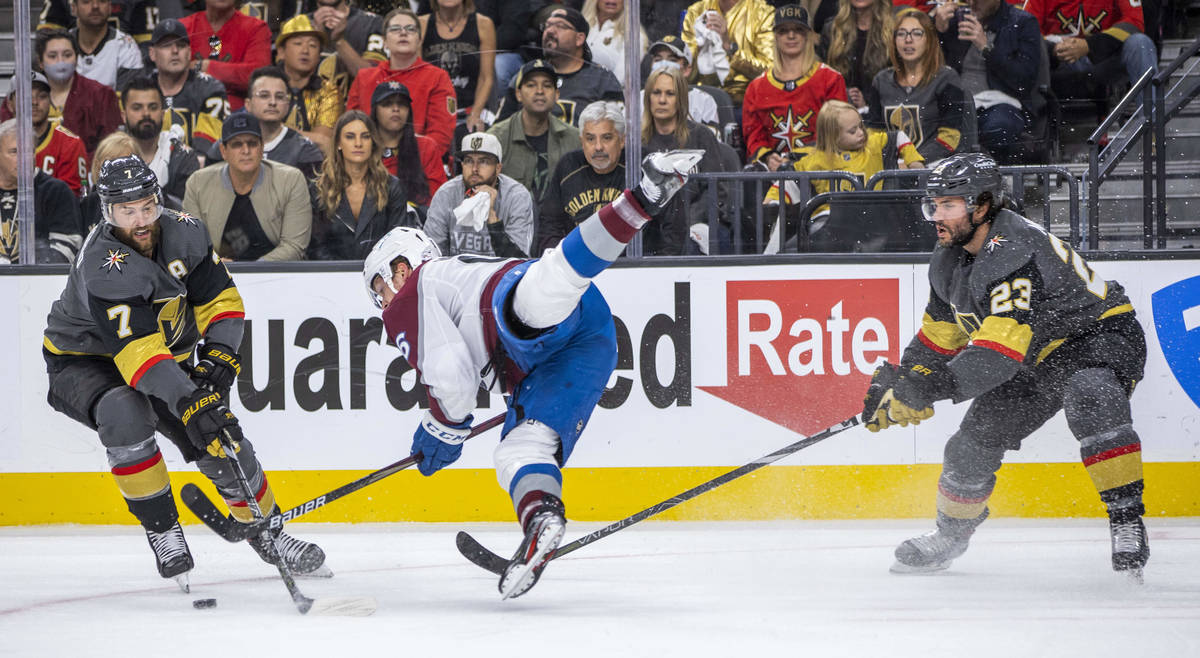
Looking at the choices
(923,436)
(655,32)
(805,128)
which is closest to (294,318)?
(655,32)

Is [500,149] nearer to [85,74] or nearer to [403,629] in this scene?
[85,74]

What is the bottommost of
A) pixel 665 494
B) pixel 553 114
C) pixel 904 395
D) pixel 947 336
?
pixel 665 494

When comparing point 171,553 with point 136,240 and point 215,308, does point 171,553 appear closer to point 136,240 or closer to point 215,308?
point 215,308

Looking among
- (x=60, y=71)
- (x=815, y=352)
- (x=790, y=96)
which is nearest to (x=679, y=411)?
(x=815, y=352)

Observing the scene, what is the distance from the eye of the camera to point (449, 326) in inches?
119

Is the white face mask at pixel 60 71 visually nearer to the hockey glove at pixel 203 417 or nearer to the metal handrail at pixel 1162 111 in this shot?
the hockey glove at pixel 203 417

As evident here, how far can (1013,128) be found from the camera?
442 cm

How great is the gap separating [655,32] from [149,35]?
6.32 feet

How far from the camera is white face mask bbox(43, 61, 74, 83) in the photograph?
182 inches

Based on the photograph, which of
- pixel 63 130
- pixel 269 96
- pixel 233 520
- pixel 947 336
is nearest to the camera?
pixel 233 520

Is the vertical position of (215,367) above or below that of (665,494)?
above

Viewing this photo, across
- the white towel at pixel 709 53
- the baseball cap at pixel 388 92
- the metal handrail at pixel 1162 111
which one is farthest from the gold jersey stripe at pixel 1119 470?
the baseball cap at pixel 388 92

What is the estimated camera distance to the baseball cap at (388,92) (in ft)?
15.1

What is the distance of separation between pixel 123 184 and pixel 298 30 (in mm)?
1726
